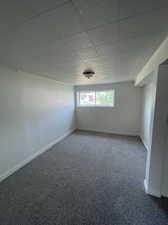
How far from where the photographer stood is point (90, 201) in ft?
5.15

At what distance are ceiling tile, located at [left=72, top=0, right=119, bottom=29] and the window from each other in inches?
148

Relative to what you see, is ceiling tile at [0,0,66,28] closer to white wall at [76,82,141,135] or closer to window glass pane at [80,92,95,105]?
white wall at [76,82,141,135]

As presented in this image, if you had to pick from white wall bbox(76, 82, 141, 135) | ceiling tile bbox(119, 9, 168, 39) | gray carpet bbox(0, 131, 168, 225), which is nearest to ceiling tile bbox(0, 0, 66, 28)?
ceiling tile bbox(119, 9, 168, 39)

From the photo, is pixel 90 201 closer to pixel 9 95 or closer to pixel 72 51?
pixel 72 51

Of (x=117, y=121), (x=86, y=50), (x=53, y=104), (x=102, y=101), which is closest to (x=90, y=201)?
(x=86, y=50)

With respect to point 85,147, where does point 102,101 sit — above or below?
above

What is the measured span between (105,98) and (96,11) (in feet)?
13.0

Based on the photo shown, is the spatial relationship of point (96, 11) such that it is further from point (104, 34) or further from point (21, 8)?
point (21, 8)

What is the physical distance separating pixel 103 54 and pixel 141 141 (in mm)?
3371

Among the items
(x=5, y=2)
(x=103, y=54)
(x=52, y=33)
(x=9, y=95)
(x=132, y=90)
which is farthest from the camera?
(x=132, y=90)

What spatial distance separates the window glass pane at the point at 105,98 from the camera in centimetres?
459

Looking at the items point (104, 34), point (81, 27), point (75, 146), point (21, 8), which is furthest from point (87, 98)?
point (21, 8)

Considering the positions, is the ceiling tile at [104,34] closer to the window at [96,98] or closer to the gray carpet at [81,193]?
the gray carpet at [81,193]

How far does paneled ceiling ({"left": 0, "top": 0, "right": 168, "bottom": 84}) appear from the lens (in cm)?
78
